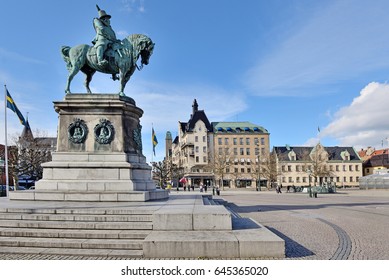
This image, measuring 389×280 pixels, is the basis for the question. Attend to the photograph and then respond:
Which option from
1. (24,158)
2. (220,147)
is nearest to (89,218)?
(24,158)

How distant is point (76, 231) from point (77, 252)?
1.07m

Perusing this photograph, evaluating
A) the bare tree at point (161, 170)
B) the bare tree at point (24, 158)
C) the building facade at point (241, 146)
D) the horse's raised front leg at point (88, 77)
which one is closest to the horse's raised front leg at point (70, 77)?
the horse's raised front leg at point (88, 77)

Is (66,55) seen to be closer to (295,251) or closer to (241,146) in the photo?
(295,251)

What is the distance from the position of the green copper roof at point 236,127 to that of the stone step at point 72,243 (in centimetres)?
8665

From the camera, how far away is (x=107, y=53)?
47.8 feet

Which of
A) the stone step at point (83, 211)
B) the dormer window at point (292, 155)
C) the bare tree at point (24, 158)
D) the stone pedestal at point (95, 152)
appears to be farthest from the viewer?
the dormer window at point (292, 155)

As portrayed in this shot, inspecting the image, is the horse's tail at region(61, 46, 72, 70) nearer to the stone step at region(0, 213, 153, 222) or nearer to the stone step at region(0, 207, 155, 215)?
the stone step at region(0, 207, 155, 215)

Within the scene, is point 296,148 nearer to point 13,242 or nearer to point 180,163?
point 180,163

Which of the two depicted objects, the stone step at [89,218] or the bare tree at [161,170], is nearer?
the stone step at [89,218]

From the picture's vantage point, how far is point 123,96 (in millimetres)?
14422

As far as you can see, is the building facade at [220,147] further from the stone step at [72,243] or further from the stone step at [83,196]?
the stone step at [72,243]

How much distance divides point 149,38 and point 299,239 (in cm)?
1160

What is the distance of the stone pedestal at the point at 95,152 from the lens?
42.3ft
